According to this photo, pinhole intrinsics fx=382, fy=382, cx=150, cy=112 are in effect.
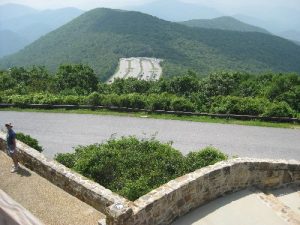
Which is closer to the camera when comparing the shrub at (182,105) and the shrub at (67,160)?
the shrub at (67,160)

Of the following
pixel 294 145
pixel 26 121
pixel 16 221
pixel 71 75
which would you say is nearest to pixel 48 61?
pixel 71 75

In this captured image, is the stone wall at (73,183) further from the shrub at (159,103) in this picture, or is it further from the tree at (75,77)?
the tree at (75,77)

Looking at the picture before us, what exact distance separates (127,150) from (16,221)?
12.6 m

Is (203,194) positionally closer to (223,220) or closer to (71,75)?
(223,220)

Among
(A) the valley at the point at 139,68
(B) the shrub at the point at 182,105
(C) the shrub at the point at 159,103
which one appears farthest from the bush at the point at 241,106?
(A) the valley at the point at 139,68

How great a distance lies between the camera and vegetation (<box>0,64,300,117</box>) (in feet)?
83.5

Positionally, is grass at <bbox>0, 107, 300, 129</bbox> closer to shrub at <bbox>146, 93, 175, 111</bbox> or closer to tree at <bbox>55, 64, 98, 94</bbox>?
shrub at <bbox>146, 93, 175, 111</bbox>

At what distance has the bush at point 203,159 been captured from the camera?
13828mm

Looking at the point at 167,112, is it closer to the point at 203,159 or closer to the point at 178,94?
the point at 203,159

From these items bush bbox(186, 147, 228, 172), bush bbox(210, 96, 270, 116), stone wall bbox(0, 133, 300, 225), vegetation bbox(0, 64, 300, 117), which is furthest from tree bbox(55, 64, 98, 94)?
stone wall bbox(0, 133, 300, 225)

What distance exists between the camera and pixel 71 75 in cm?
5609

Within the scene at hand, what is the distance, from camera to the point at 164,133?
73.3 feet

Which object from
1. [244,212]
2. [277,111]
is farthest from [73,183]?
[277,111]

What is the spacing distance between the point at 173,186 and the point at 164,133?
12.8 meters
